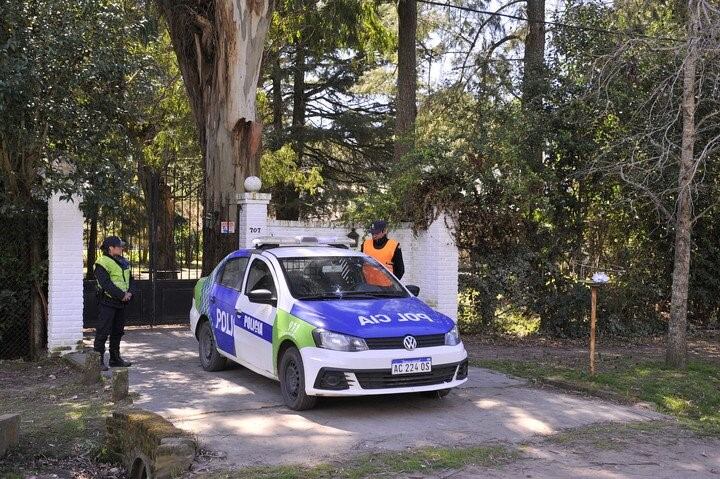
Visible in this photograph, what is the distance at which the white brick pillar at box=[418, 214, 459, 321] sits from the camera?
13484mm

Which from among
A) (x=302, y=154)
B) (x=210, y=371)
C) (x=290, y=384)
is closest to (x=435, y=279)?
(x=210, y=371)

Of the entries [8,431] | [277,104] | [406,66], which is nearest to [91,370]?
[8,431]

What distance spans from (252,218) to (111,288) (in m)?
3.99

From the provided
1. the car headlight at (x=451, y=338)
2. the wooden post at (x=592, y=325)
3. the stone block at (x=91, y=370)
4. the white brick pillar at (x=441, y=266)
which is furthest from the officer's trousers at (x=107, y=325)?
the wooden post at (x=592, y=325)

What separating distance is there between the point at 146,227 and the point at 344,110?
12142 millimetres

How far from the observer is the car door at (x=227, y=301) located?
29.7ft

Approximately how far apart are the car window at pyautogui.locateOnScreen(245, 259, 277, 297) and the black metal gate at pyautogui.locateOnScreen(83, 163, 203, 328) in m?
4.90

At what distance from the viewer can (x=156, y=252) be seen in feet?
44.8

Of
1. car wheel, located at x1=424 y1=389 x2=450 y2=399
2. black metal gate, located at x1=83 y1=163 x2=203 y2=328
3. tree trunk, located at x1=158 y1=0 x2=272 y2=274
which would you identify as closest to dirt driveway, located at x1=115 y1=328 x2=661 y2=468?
car wheel, located at x1=424 y1=389 x2=450 y2=399

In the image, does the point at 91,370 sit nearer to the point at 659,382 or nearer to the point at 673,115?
the point at 659,382

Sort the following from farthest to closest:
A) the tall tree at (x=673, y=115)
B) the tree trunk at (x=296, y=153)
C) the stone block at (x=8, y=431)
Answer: the tree trunk at (x=296, y=153) → the tall tree at (x=673, y=115) → the stone block at (x=8, y=431)

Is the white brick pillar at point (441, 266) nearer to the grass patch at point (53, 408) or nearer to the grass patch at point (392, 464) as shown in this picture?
the grass patch at point (53, 408)

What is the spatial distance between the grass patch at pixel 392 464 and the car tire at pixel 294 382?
56.7 inches

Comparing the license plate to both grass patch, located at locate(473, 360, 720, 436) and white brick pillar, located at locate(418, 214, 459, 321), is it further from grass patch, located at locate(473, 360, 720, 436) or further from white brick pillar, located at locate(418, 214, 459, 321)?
white brick pillar, located at locate(418, 214, 459, 321)
